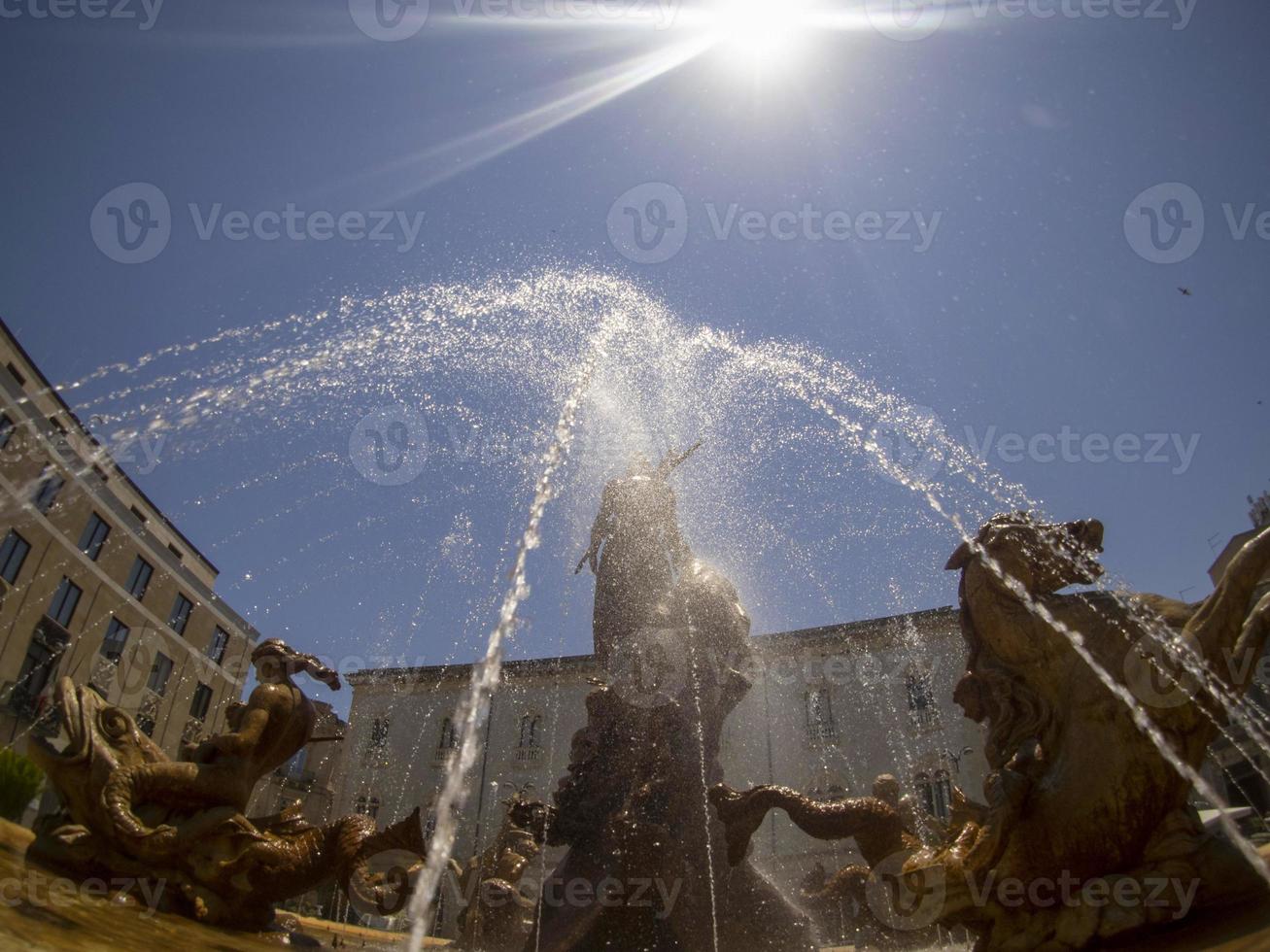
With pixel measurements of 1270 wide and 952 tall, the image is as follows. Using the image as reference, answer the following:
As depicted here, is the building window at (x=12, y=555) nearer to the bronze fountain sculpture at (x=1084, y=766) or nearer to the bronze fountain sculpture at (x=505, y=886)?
the bronze fountain sculpture at (x=505, y=886)

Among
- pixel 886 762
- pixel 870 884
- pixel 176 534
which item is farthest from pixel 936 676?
pixel 176 534

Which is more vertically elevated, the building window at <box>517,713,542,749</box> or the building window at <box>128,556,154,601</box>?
the building window at <box>128,556,154,601</box>

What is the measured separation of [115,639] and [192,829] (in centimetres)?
2724

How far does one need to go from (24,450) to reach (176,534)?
34.2 feet

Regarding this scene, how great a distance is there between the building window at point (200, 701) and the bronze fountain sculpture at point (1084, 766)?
3242 centimetres

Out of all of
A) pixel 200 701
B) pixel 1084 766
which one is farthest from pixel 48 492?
pixel 1084 766

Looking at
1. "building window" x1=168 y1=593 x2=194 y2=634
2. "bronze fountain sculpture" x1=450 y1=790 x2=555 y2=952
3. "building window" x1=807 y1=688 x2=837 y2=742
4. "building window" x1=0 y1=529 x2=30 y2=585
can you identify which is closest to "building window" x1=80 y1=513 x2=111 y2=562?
"building window" x1=0 y1=529 x2=30 y2=585

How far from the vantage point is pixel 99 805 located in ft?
15.5

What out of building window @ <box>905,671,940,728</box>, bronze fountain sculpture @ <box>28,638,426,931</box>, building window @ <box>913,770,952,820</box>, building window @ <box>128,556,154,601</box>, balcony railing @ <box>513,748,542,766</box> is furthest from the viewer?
balcony railing @ <box>513,748,542,766</box>

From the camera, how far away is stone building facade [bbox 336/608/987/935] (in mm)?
29156

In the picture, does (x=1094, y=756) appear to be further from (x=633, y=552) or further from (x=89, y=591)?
(x=89, y=591)

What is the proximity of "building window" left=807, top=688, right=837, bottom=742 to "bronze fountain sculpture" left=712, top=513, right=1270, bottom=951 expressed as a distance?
2766 centimetres

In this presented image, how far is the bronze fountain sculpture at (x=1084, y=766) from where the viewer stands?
388 centimetres

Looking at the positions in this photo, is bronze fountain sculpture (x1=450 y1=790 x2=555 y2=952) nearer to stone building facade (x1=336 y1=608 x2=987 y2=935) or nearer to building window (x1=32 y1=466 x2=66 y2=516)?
stone building facade (x1=336 y1=608 x2=987 y2=935)
